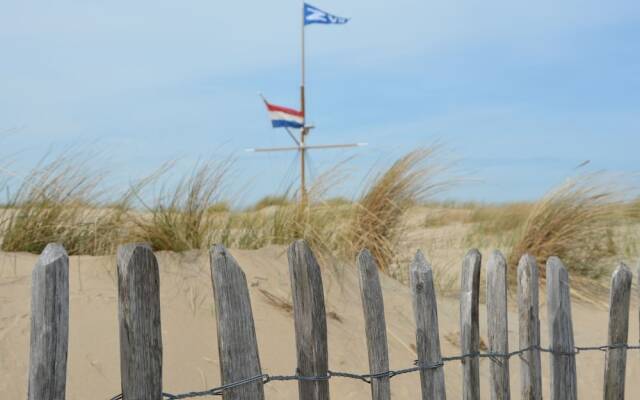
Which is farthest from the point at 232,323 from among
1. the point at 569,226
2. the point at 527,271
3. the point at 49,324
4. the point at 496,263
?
the point at 569,226

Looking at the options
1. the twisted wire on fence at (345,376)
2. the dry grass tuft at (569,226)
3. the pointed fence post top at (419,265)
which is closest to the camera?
the twisted wire on fence at (345,376)

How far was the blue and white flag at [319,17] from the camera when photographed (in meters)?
14.2

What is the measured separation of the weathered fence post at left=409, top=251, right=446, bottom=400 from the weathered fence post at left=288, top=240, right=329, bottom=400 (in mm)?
483

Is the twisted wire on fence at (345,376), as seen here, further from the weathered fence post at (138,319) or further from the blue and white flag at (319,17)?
the blue and white flag at (319,17)

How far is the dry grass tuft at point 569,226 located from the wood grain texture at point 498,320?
4116mm

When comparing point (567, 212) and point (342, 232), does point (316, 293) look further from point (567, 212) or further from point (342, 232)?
point (567, 212)

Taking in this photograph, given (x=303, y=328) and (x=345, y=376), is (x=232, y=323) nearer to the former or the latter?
(x=303, y=328)

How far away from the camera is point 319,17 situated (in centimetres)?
1422

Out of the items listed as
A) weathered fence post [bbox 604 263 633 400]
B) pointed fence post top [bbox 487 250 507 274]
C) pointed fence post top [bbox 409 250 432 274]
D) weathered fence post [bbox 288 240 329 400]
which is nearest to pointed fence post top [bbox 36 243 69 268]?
weathered fence post [bbox 288 240 329 400]

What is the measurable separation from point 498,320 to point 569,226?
4396 millimetres

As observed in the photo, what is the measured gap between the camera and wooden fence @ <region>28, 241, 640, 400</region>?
1.86 m

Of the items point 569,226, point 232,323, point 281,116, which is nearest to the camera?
point 232,323

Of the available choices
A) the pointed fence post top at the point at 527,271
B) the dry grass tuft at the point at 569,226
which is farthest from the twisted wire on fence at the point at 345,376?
the dry grass tuft at the point at 569,226

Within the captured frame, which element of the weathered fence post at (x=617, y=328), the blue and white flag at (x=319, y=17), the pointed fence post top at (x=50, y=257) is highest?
the blue and white flag at (x=319, y=17)
